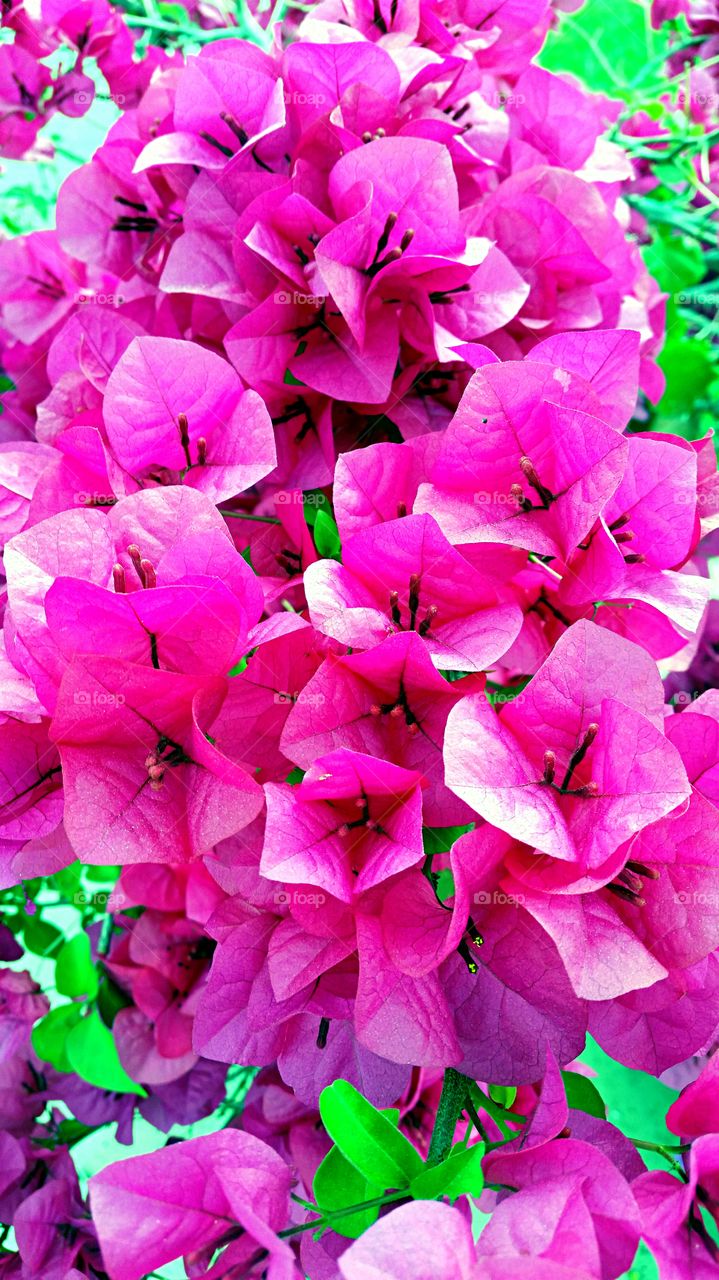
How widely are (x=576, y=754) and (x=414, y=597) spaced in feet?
0.38

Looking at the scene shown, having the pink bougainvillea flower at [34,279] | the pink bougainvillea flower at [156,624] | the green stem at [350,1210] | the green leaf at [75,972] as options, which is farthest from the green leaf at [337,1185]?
the pink bougainvillea flower at [34,279]

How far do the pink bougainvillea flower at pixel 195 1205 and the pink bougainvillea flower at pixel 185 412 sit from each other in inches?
13.5

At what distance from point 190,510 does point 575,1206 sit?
36 cm

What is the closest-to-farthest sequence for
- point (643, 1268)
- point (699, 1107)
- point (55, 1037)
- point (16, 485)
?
point (699, 1107)
point (16, 485)
point (55, 1037)
point (643, 1268)

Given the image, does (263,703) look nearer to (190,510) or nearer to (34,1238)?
(190,510)

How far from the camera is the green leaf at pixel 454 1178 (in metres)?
0.45

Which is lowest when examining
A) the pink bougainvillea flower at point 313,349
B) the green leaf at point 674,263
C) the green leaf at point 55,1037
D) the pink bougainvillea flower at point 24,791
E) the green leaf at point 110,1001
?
the green leaf at point 55,1037

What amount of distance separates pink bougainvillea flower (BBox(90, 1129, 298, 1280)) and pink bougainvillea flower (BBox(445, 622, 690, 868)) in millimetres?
202

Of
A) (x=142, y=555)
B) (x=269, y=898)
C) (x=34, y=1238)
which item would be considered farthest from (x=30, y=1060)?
(x=142, y=555)

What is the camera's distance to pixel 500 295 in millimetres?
633

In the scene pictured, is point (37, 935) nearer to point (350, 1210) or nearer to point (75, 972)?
point (75, 972)

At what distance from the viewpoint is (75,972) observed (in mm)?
913

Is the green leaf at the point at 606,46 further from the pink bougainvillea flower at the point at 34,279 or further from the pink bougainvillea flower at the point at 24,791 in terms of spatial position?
the pink bougainvillea flower at the point at 24,791

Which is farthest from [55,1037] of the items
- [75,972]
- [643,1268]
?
[643,1268]
